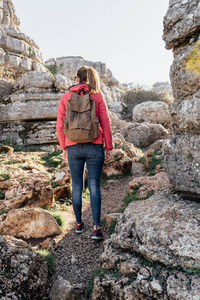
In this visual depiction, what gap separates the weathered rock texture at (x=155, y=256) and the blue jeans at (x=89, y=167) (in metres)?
0.65

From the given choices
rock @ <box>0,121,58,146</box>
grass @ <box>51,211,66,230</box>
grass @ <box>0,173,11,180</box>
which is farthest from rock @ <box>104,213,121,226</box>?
rock @ <box>0,121,58,146</box>

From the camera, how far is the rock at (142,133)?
10.3 m

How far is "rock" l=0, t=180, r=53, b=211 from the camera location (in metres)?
3.79

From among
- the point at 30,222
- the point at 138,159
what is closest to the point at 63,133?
the point at 30,222

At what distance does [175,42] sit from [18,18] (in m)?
28.5

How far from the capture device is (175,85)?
235 cm

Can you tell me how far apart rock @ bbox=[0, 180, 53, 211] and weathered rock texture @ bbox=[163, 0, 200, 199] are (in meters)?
2.52

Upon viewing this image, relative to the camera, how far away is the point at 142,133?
34.2 ft

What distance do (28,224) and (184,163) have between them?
240 centimetres

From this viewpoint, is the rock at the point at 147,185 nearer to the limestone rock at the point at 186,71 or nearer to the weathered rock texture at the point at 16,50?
the limestone rock at the point at 186,71

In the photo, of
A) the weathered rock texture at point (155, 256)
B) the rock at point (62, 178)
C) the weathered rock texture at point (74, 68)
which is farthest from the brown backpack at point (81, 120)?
the weathered rock texture at point (74, 68)

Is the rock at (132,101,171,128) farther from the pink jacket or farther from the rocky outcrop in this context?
the pink jacket

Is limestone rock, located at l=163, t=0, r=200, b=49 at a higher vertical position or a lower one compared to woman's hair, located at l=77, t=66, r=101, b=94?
higher

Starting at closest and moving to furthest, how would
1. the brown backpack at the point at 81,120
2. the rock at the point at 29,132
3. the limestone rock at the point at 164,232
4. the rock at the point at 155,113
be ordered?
the limestone rock at the point at 164,232
the brown backpack at the point at 81,120
the rock at the point at 29,132
the rock at the point at 155,113
